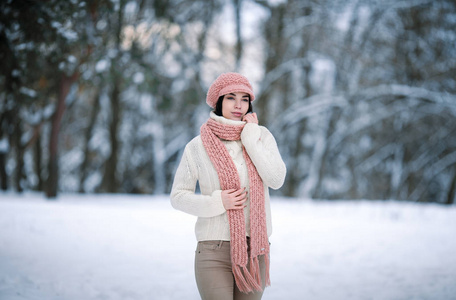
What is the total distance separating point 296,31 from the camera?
1338 cm

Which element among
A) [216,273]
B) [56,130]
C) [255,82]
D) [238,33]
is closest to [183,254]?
[216,273]

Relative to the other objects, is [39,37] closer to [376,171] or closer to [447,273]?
[447,273]

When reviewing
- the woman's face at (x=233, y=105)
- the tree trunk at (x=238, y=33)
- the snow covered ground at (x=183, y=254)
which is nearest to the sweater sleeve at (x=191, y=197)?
the woman's face at (x=233, y=105)

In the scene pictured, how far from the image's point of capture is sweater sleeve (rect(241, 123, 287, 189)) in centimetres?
204

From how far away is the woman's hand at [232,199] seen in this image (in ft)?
6.57

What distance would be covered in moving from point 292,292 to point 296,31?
1050cm

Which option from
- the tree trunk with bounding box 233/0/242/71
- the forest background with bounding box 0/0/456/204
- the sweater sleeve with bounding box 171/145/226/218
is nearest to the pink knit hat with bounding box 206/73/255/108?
the sweater sleeve with bounding box 171/145/226/218

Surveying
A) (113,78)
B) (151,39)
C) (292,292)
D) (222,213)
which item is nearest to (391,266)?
(292,292)

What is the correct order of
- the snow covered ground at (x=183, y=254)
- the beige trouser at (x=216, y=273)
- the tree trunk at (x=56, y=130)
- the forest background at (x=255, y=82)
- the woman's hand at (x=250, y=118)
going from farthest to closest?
1. the tree trunk at (x=56, y=130)
2. the forest background at (x=255, y=82)
3. the snow covered ground at (x=183, y=254)
4. the woman's hand at (x=250, y=118)
5. the beige trouser at (x=216, y=273)

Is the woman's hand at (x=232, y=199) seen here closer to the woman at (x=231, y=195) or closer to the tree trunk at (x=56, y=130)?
the woman at (x=231, y=195)

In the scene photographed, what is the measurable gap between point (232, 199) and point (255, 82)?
39.4ft

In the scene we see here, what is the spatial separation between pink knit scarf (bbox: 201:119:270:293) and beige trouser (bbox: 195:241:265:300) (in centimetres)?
5

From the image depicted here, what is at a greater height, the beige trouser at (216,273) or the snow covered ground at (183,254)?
the beige trouser at (216,273)

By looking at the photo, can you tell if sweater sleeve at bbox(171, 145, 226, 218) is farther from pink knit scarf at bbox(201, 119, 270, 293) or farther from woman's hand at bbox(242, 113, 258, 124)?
woman's hand at bbox(242, 113, 258, 124)
